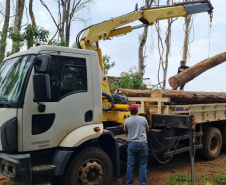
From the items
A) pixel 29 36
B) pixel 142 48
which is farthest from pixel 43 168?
pixel 142 48

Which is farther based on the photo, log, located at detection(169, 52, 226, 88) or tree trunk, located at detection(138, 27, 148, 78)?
tree trunk, located at detection(138, 27, 148, 78)

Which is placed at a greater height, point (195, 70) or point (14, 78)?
point (195, 70)

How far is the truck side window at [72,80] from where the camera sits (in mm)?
4281

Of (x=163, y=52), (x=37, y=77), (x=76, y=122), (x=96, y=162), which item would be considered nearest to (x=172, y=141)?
(x=96, y=162)

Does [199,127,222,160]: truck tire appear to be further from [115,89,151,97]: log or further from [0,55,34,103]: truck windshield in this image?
[0,55,34,103]: truck windshield

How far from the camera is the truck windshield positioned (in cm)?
399

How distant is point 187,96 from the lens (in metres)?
6.74

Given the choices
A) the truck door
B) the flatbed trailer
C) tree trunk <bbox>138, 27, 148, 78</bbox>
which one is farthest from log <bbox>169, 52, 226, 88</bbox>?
tree trunk <bbox>138, 27, 148, 78</bbox>

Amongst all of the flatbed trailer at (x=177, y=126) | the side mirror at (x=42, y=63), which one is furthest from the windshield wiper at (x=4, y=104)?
the flatbed trailer at (x=177, y=126)

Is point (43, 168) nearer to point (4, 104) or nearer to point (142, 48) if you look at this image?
point (4, 104)

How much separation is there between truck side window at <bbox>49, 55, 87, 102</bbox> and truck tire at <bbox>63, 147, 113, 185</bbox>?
1073 mm

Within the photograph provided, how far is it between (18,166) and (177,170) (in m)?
4.14

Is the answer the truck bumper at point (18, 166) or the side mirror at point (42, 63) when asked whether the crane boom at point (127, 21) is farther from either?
the truck bumper at point (18, 166)

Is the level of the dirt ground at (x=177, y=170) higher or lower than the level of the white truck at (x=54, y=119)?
lower
